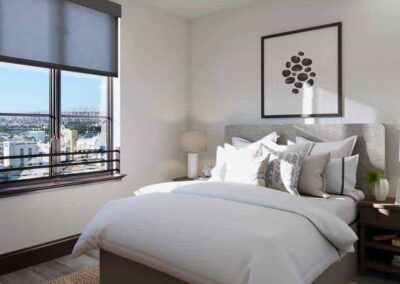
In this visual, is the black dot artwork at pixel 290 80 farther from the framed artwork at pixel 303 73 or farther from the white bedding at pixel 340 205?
the white bedding at pixel 340 205

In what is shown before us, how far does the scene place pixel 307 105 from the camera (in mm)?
3527

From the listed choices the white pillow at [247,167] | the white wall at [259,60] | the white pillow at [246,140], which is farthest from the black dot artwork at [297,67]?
the white pillow at [247,167]

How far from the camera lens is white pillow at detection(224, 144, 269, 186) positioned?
9.32ft

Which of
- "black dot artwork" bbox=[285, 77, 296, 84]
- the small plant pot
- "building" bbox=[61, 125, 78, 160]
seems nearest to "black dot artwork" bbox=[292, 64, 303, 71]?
"black dot artwork" bbox=[285, 77, 296, 84]

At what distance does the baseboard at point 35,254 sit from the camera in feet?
9.23

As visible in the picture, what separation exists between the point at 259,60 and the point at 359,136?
142cm

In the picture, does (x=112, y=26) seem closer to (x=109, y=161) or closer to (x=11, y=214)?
(x=109, y=161)

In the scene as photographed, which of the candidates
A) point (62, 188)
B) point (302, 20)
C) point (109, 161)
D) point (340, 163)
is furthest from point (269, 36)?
point (62, 188)

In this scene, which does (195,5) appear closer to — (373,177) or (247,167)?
(247,167)

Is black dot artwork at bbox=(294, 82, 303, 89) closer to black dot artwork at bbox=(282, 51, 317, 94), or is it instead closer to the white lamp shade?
black dot artwork at bbox=(282, 51, 317, 94)

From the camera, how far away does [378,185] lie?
9.37ft

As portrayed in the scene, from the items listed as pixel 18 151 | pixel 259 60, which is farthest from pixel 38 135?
pixel 259 60

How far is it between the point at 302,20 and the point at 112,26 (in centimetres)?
202

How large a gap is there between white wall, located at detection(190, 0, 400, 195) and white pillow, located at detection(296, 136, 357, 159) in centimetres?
30
